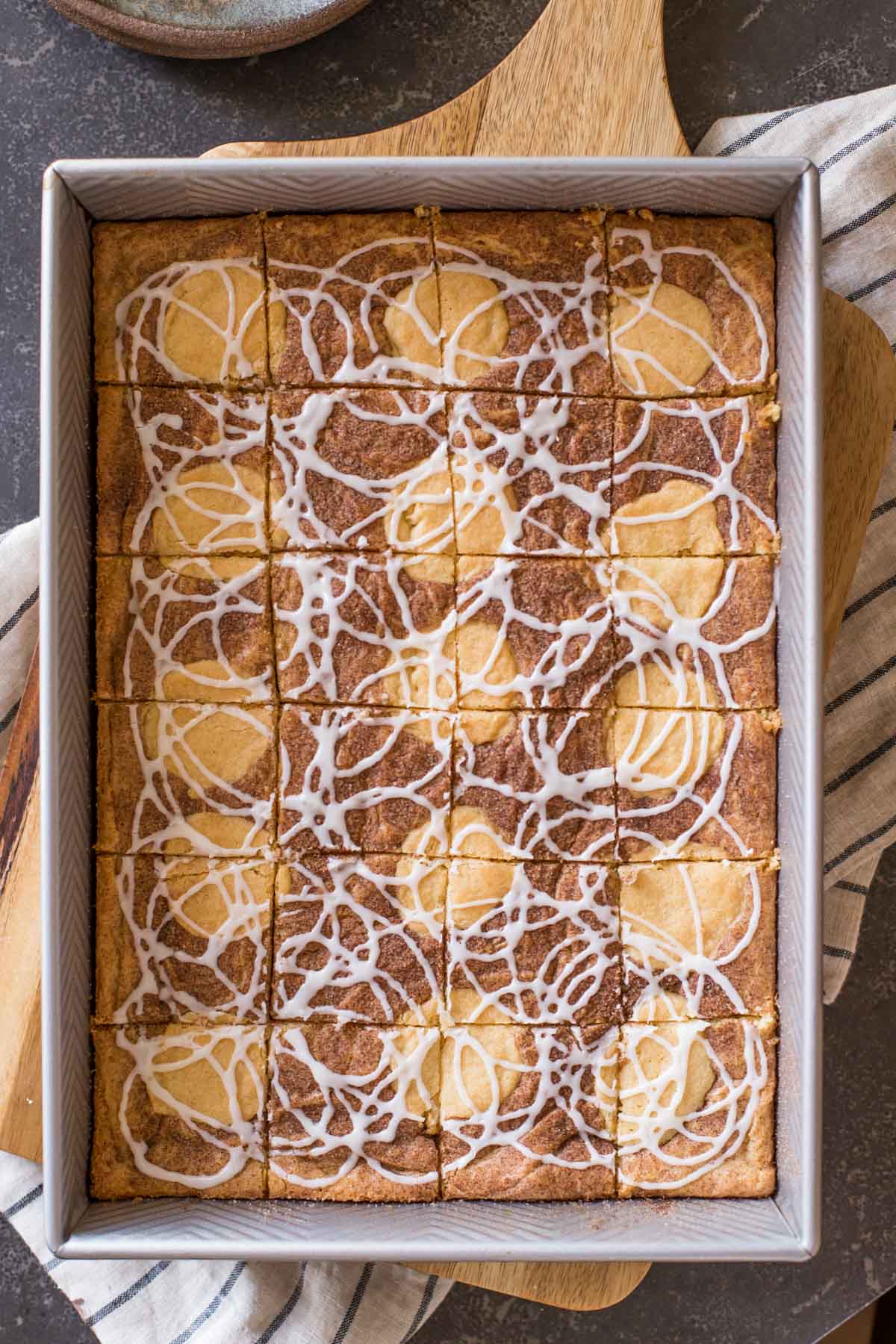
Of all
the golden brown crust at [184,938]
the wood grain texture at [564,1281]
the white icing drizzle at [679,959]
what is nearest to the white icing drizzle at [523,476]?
the white icing drizzle at [679,959]

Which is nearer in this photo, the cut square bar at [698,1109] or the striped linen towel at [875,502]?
the cut square bar at [698,1109]

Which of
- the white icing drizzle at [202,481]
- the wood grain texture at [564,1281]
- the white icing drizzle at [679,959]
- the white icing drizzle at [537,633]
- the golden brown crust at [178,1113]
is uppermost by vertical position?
the white icing drizzle at [202,481]

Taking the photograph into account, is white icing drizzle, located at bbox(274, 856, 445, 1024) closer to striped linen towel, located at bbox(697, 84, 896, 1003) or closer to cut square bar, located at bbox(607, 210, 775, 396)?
striped linen towel, located at bbox(697, 84, 896, 1003)

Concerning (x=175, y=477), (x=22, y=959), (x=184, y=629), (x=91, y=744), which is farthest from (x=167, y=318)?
(x=22, y=959)

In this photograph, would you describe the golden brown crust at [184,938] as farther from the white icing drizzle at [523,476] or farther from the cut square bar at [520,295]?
the cut square bar at [520,295]

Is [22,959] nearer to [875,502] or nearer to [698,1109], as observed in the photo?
[698,1109]
